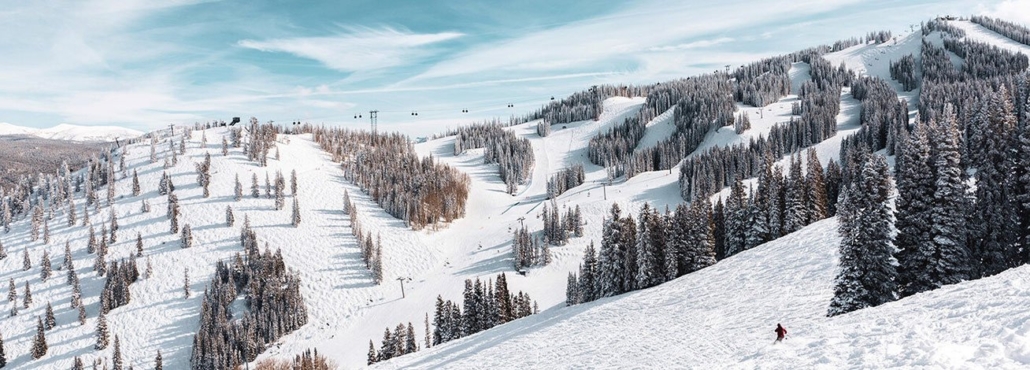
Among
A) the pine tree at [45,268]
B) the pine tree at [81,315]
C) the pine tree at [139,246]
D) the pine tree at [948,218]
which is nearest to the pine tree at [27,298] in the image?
the pine tree at [45,268]

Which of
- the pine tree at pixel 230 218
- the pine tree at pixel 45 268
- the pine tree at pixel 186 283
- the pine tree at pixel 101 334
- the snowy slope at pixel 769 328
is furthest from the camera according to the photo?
the pine tree at pixel 230 218

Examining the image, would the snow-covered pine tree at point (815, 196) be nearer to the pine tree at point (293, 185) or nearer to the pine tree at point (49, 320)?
the pine tree at point (293, 185)

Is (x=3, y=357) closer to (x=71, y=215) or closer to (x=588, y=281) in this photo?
(x=71, y=215)

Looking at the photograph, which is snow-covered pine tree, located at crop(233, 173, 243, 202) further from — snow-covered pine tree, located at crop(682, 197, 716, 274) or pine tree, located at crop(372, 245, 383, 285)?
snow-covered pine tree, located at crop(682, 197, 716, 274)

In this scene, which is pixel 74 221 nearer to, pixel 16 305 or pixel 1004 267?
pixel 16 305

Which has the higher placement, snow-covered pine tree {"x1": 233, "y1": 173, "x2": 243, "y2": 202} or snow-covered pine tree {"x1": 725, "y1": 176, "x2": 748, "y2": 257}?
snow-covered pine tree {"x1": 233, "y1": 173, "x2": 243, "y2": 202}

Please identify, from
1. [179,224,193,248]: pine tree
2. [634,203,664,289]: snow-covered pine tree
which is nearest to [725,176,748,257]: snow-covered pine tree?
[634,203,664,289]: snow-covered pine tree

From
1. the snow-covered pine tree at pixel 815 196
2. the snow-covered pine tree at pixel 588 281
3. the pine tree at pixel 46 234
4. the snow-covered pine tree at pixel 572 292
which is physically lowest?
the snow-covered pine tree at pixel 572 292
